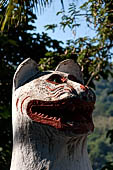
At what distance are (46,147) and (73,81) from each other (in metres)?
0.68

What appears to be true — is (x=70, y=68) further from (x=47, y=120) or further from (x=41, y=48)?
(x=41, y=48)

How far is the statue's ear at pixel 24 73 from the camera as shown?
12.8 feet

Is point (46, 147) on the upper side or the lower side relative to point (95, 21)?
lower

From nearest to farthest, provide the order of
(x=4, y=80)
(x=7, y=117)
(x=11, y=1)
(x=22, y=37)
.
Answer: (x=11, y=1) → (x=7, y=117) → (x=4, y=80) → (x=22, y=37)

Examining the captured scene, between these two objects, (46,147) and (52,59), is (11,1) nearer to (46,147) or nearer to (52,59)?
(46,147)

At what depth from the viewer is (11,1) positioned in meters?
4.41

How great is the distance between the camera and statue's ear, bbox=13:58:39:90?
3906mm

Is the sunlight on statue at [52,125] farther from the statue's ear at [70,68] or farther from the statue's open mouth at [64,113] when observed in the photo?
the statue's ear at [70,68]

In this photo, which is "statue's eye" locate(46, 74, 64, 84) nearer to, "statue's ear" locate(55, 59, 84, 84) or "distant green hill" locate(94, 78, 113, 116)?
"statue's ear" locate(55, 59, 84, 84)

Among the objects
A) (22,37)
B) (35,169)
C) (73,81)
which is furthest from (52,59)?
(35,169)

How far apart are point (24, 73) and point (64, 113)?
1.86 feet

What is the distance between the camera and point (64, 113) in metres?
3.68

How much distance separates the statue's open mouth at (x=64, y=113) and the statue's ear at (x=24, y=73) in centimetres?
31

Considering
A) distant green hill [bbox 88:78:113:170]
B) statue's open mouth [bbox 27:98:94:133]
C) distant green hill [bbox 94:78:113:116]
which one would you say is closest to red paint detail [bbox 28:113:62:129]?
statue's open mouth [bbox 27:98:94:133]
